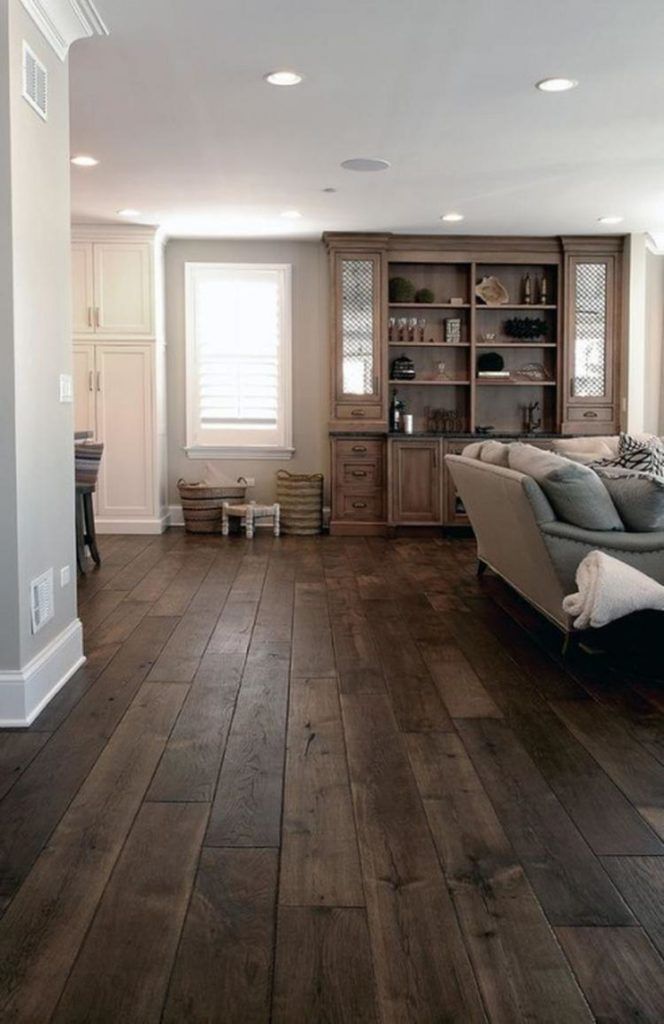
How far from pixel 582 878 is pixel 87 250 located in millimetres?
6992

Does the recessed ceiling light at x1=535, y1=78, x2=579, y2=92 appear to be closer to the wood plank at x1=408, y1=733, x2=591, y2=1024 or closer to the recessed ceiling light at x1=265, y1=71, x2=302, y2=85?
the recessed ceiling light at x1=265, y1=71, x2=302, y2=85

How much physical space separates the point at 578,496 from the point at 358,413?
4249mm

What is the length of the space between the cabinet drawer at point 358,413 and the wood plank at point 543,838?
17.4 ft

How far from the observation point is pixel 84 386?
7.89 m

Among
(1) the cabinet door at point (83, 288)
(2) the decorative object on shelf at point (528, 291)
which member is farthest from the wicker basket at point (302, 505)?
(2) the decorative object on shelf at point (528, 291)

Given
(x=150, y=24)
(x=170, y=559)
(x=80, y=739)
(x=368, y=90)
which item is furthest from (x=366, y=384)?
(x=80, y=739)

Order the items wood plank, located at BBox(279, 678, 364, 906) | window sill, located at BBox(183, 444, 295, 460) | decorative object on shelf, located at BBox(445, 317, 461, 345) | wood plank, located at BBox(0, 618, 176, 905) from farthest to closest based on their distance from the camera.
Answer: window sill, located at BBox(183, 444, 295, 460)
decorative object on shelf, located at BBox(445, 317, 461, 345)
wood plank, located at BBox(0, 618, 176, 905)
wood plank, located at BBox(279, 678, 364, 906)

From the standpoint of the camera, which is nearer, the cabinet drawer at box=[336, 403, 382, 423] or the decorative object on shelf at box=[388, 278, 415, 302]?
→ the cabinet drawer at box=[336, 403, 382, 423]

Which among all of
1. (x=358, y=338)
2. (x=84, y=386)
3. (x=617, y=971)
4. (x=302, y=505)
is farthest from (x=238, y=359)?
(x=617, y=971)

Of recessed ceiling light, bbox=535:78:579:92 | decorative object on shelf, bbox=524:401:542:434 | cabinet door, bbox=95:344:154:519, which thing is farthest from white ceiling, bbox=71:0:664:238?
decorative object on shelf, bbox=524:401:542:434

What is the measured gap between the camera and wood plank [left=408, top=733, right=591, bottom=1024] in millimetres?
1579

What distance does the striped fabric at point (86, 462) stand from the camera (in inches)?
233

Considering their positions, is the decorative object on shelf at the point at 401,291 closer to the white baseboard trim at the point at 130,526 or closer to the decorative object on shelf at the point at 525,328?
the decorative object on shelf at the point at 525,328

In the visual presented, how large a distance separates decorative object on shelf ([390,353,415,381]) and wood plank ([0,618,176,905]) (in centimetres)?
481
